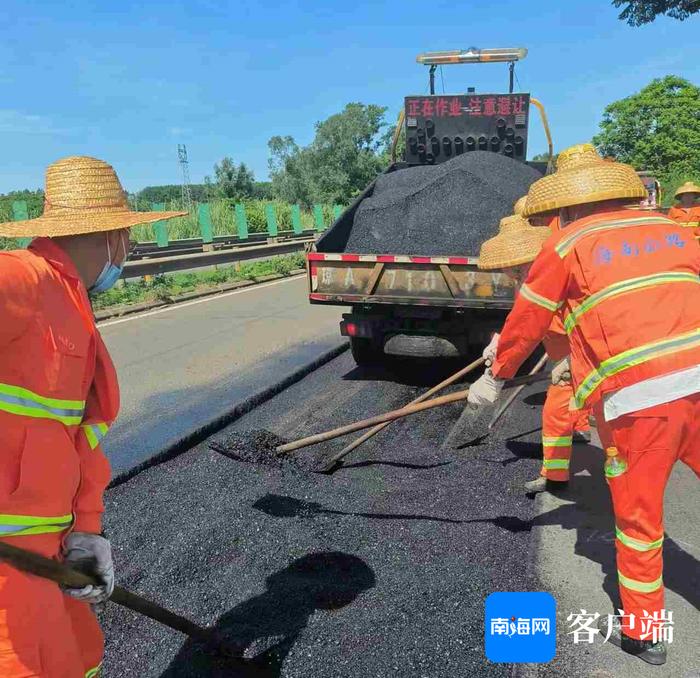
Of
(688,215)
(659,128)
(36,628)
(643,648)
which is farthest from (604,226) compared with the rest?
(659,128)

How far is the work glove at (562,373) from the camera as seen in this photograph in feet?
11.5

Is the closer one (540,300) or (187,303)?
(540,300)

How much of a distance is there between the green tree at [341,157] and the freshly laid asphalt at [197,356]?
41158mm

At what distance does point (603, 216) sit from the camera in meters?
2.22

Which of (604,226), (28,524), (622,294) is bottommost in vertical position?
(28,524)

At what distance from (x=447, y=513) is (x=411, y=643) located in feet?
3.51

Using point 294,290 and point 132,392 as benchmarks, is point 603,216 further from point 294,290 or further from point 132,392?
point 294,290

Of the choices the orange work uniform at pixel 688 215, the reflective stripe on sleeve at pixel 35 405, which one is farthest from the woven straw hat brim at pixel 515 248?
the orange work uniform at pixel 688 215

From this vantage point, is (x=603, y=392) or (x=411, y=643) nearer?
(x=603, y=392)

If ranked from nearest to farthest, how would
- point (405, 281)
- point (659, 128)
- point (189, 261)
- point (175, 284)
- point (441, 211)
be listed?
point (405, 281) < point (441, 211) < point (175, 284) < point (189, 261) < point (659, 128)

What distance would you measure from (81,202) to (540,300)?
158 centimetres

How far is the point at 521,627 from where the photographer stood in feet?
7.76

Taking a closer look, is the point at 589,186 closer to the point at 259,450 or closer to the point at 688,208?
the point at 259,450

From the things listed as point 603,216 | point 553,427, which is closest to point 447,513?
point 553,427
